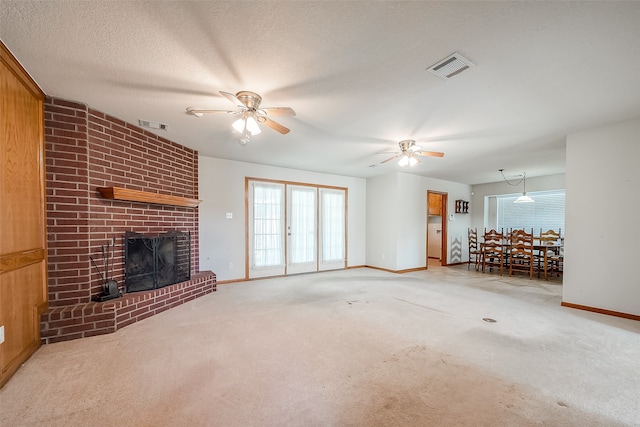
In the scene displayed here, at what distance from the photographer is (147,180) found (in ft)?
11.8

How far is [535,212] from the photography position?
6.86 meters

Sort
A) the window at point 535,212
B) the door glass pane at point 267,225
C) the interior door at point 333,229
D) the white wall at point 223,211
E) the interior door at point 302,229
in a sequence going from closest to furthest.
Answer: the white wall at point 223,211 → the door glass pane at point 267,225 → the interior door at point 302,229 → the interior door at point 333,229 → the window at point 535,212

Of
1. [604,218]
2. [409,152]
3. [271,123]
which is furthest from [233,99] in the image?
[604,218]

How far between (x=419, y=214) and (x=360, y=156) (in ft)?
9.07

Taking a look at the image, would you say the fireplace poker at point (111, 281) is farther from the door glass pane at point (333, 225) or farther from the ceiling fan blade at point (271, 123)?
the door glass pane at point (333, 225)

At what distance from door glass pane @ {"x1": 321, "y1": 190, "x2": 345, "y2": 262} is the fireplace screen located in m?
3.09

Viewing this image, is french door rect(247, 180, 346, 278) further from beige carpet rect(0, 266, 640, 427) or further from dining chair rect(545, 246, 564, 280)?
dining chair rect(545, 246, 564, 280)

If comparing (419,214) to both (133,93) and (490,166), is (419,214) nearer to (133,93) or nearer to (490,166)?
(490,166)

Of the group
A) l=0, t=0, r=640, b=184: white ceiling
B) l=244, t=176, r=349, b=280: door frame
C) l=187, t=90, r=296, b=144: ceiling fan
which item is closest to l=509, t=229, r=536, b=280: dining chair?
l=0, t=0, r=640, b=184: white ceiling

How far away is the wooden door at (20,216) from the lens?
6.41 feet

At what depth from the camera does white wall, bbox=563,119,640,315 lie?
3188mm

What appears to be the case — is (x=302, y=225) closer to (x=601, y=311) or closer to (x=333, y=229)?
(x=333, y=229)

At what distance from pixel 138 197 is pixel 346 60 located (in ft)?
9.49

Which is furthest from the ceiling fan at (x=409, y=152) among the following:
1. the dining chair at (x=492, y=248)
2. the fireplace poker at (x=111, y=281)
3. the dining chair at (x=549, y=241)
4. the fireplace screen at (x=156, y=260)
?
the dining chair at (x=549, y=241)
